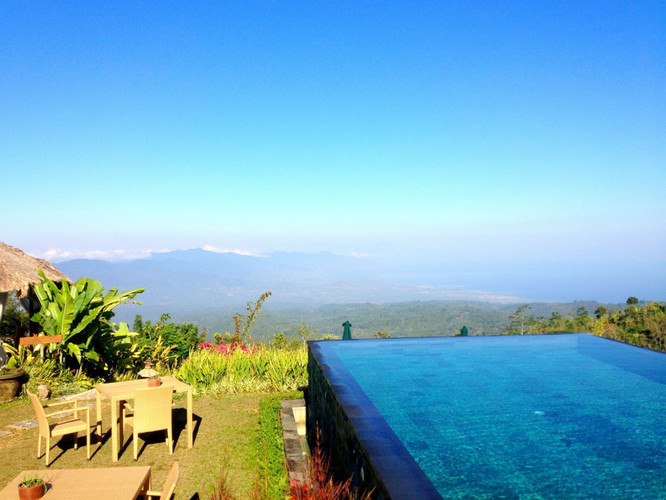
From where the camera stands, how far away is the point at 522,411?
646cm

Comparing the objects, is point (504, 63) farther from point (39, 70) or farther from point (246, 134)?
point (246, 134)

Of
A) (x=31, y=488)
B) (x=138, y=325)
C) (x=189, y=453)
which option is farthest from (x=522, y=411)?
(x=138, y=325)

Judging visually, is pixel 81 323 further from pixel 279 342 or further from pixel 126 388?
pixel 279 342

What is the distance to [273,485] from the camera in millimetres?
4918

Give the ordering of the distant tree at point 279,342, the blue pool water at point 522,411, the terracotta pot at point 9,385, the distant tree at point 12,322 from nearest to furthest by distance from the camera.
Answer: the blue pool water at point 522,411 → the terracotta pot at point 9,385 → the distant tree at point 12,322 → the distant tree at point 279,342

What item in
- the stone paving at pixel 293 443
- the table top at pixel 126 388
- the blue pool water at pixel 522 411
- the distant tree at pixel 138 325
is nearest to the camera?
the blue pool water at pixel 522 411

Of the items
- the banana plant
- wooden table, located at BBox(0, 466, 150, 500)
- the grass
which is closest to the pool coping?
the grass

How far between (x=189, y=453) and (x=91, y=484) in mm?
2508

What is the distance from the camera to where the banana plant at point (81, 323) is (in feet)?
29.7

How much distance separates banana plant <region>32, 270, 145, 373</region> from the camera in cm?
905

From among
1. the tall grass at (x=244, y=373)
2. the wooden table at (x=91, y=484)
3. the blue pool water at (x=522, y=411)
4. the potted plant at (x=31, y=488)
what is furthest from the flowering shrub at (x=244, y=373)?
the potted plant at (x=31, y=488)

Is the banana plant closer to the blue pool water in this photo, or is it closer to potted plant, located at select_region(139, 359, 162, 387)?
potted plant, located at select_region(139, 359, 162, 387)

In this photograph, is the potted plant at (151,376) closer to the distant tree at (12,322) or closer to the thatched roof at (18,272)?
the thatched roof at (18,272)

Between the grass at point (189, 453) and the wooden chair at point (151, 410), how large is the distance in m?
0.44
